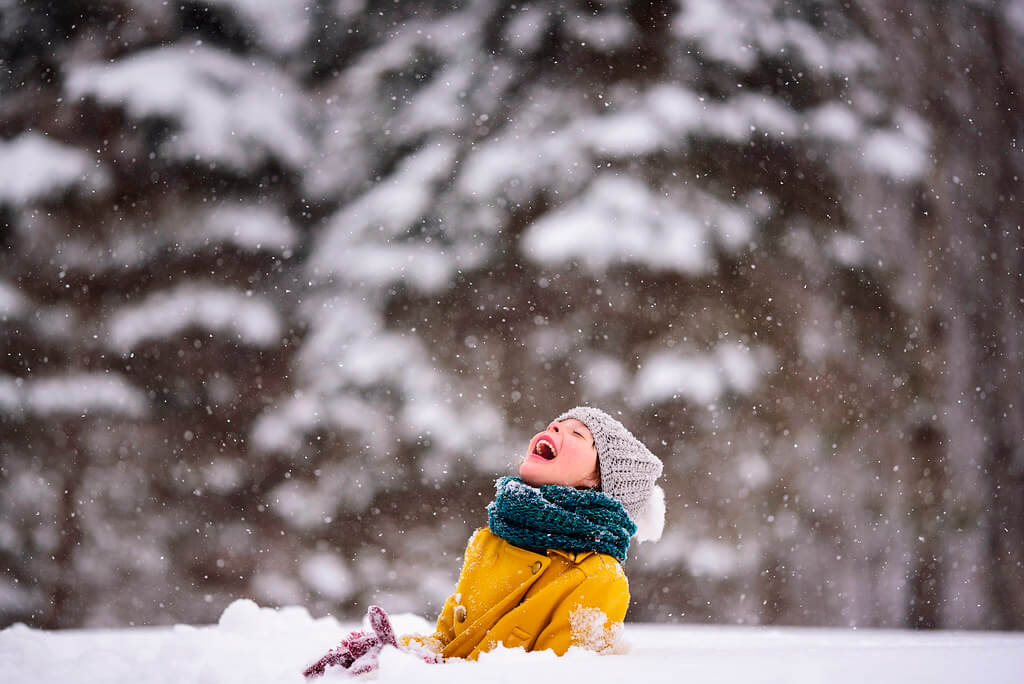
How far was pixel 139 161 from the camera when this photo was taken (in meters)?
3.10

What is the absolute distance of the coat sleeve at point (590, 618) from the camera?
1308 mm

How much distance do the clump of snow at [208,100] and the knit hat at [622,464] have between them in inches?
78.5

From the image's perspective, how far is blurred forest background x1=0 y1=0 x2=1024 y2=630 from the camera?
2.99m

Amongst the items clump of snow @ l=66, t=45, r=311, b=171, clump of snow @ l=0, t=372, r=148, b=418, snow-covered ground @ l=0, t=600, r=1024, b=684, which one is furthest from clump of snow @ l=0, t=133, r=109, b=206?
snow-covered ground @ l=0, t=600, r=1024, b=684

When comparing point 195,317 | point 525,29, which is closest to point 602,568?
point 195,317

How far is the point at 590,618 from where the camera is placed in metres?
1.32

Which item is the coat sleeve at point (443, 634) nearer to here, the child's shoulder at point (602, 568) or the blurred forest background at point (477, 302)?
the child's shoulder at point (602, 568)

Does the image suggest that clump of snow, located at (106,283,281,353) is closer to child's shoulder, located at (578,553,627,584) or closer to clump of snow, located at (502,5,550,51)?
clump of snow, located at (502,5,550,51)

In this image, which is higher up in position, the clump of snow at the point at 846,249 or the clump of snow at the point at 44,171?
the clump of snow at the point at 44,171

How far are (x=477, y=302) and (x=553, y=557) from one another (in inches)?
68.4

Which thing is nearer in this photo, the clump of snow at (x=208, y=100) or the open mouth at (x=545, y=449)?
the open mouth at (x=545, y=449)

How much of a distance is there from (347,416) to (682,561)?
1396 millimetres

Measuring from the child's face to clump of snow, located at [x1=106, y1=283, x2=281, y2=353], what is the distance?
5.93 ft

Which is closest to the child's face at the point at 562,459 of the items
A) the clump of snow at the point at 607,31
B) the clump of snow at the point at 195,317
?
the clump of snow at the point at 195,317
